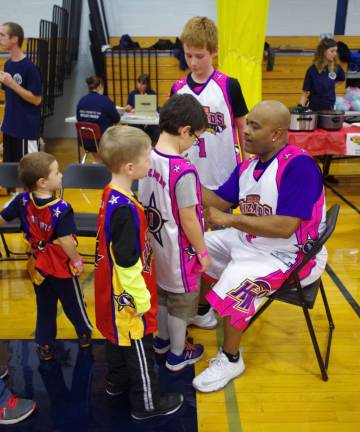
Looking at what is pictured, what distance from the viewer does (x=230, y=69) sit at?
11.3 feet

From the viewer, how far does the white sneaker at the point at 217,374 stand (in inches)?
87.1

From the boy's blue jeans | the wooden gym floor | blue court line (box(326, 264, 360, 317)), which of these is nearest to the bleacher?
the wooden gym floor

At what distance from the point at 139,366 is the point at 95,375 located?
0.53 m

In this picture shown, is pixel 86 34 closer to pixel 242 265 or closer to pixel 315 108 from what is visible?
pixel 315 108

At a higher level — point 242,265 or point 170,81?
point 170,81

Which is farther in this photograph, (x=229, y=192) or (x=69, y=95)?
(x=69, y=95)

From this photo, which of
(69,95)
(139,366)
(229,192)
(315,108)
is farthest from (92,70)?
(139,366)

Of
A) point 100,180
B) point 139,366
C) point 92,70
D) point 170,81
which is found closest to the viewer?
point 139,366

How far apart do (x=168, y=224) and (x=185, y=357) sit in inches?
31.2

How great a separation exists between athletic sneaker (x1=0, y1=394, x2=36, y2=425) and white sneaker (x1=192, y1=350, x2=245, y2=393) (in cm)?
77

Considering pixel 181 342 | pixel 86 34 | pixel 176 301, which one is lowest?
pixel 181 342

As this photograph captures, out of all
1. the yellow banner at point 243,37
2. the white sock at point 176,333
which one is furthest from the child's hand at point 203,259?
the yellow banner at point 243,37

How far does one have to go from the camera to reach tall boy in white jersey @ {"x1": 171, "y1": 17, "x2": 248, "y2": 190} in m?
2.40

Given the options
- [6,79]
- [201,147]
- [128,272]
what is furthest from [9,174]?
[128,272]
